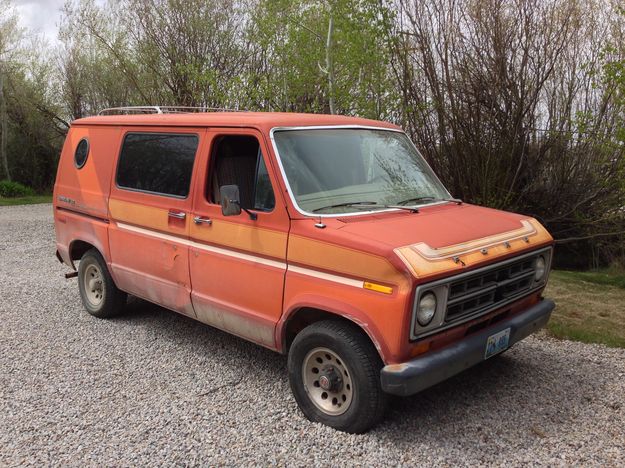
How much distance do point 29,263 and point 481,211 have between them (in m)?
7.57

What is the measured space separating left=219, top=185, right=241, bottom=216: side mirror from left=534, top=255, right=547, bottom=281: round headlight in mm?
2297

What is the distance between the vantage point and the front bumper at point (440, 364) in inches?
130

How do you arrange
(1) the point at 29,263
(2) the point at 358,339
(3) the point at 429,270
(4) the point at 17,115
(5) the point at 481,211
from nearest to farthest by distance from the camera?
1. (3) the point at 429,270
2. (2) the point at 358,339
3. (5) the point at 481,211
4. (1) the point at 29,263
5. (4) the point at 17,115

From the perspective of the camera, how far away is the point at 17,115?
878 inches

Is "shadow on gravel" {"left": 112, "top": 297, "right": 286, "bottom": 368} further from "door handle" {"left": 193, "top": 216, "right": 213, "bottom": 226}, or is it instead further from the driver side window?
the driver side window

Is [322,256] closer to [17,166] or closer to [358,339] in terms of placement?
[358,339]

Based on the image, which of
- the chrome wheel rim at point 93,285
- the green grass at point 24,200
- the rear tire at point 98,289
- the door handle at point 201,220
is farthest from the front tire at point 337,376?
the green grass at point 24,200

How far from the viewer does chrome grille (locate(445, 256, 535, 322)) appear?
11.8 ft

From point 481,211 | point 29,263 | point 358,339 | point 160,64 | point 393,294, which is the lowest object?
point 29,263

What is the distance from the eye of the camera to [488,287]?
381 centimetres

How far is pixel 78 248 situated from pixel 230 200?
306 cm

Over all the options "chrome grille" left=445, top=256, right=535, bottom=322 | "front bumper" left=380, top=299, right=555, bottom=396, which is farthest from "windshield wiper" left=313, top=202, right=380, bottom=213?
"front bumper" left=380, top=299, right=555, bottom=396

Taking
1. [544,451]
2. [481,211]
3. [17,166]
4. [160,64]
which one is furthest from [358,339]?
[17,166]

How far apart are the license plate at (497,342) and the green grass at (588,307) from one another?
78.7 inches
